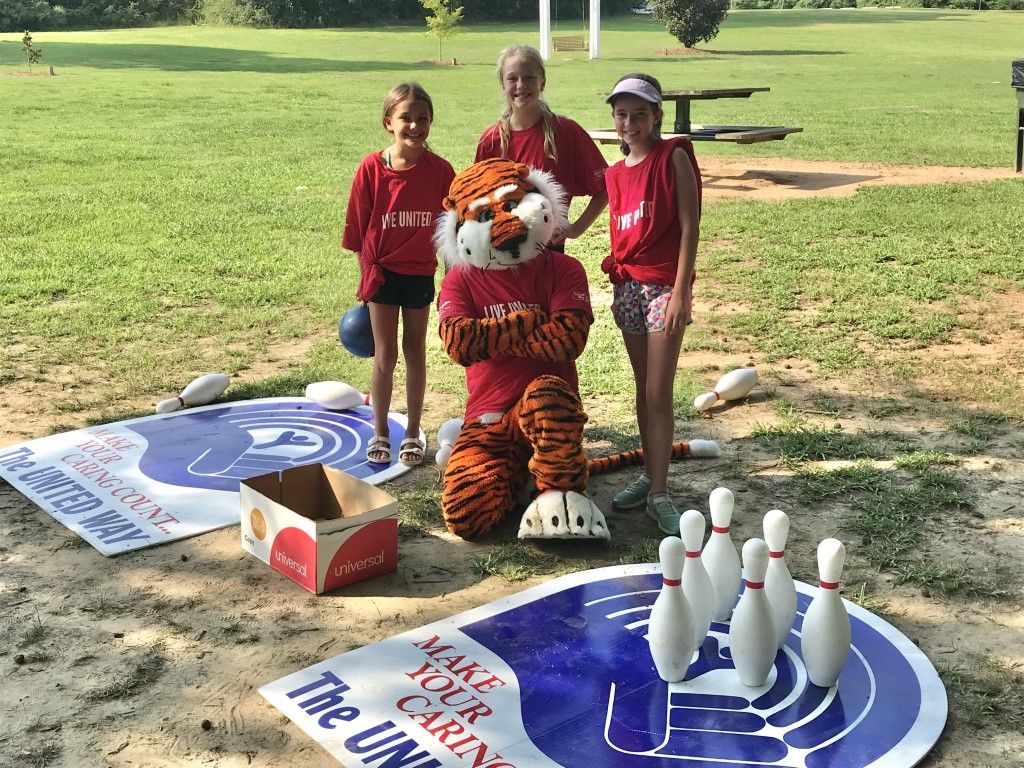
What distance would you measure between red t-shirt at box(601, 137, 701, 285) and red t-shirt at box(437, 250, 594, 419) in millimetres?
201

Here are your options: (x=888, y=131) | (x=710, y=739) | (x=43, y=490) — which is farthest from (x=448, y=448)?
(x=888, y=131)

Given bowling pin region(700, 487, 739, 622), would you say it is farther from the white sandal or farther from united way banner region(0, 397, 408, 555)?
the white sandal

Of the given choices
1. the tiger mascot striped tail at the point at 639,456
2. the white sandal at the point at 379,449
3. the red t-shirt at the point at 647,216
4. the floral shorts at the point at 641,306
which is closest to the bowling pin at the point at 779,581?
the floral shorts at the point at 641,306

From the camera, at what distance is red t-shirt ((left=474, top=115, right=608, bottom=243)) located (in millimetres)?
4359

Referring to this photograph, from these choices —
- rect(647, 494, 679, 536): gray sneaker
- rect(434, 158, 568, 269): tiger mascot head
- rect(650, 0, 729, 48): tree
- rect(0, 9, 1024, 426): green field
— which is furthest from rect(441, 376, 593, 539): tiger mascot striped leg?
rect(650, 0, 729, 48): tree

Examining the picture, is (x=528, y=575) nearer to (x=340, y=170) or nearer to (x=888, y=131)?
(x=340, y=170)

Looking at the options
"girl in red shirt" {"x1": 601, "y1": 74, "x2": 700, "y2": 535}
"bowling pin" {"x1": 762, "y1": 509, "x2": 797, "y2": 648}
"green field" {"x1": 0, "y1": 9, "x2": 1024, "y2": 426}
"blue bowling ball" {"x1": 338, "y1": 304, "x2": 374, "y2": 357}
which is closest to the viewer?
"bowling pin" {"x1": 762, "y1": 509, "x2": 797, "y2": 648}

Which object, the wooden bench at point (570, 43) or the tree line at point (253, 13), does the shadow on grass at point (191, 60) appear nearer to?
the tree line at point (253, 13)

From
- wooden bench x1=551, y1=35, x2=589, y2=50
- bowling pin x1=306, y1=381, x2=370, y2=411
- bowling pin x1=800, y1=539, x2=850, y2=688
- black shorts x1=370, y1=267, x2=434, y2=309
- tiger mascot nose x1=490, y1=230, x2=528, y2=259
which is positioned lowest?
bowling pin x1=306, y1=381, x2=370, y2=411

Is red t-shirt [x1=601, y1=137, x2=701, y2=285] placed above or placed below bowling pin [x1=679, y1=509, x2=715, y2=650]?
above

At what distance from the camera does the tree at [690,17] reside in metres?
34.2

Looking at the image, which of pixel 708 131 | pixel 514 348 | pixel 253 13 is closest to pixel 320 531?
pixel 514 348

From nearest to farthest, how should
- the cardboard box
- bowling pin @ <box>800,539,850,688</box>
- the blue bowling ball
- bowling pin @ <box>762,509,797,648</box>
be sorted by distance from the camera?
bowling pin @ <box>800,539,850,688</box>
bowling pin @ <box>762,509,797,648</box>
the cardboard box
the blue bowling ball

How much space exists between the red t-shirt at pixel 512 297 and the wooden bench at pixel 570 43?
32.4m
